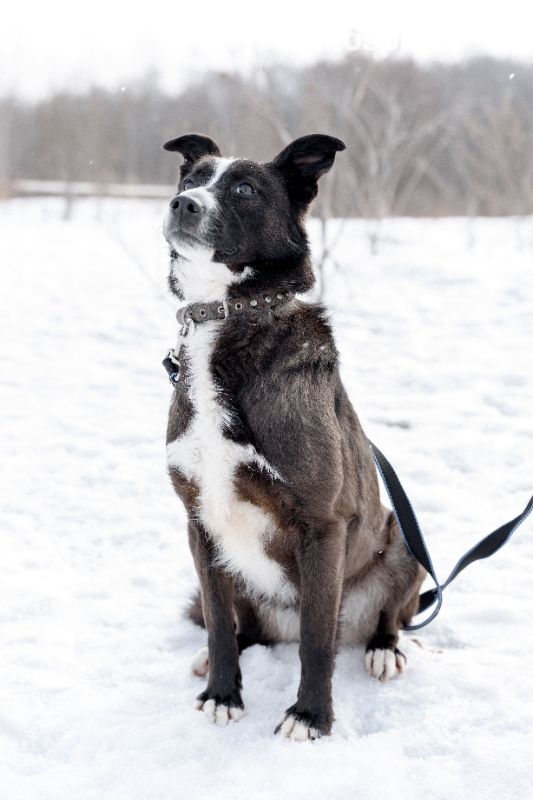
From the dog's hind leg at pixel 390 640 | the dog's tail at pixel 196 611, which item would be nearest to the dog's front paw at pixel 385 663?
the dog's hind leg at pixel 390 640

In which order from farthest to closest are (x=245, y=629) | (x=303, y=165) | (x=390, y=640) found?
(x=245, y=629), (x=390, y=640), (x=303, y=165)

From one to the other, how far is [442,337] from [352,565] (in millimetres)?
4547

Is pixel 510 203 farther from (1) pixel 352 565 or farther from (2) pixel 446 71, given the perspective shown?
(2) pixel 446 71

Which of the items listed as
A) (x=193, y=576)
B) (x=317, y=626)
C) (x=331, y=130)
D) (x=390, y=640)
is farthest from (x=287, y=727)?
(x=331, y=130)

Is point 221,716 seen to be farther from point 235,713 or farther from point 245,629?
point 245,629

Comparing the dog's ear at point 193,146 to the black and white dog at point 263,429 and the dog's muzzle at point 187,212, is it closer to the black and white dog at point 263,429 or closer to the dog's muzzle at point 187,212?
the black and white dog at point 263,429

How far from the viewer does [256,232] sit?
87.7 inches

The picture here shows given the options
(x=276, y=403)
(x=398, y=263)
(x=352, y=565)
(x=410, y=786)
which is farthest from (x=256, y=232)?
(x=398, y=263)

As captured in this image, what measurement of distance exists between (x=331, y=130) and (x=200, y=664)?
673cm

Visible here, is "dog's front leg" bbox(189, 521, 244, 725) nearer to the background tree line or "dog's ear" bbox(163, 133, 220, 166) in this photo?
"dog's ear" bbox(163, 133, 220, 166)

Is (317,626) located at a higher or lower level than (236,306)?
lower

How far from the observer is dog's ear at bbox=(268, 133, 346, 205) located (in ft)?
7.66

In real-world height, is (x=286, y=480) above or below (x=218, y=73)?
below

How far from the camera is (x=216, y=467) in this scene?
6.85ft
